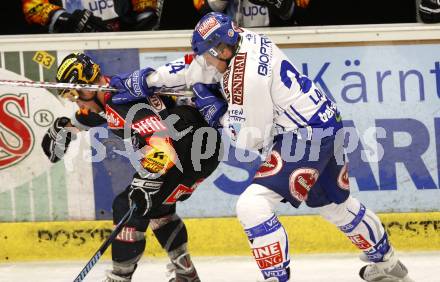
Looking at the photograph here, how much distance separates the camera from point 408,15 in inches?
262

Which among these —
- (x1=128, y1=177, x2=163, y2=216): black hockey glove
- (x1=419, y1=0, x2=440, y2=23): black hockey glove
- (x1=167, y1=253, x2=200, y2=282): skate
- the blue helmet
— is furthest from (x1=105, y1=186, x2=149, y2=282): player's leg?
(x1=419, y1=0, x2=440, y2=23): black hockey glove

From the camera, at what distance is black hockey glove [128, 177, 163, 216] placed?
4.92m

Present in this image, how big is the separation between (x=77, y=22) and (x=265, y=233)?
215 cm

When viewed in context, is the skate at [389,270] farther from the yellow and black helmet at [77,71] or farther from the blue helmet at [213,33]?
the yellow and black helmet at [77,71]

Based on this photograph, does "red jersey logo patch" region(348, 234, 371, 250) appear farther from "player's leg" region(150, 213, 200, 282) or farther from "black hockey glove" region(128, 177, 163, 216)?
"black hockey glove" region(128, 177, 163, 216)

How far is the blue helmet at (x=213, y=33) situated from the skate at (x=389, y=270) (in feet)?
4.24

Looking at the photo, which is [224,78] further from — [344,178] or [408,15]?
[408,15]

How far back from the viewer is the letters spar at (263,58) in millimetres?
4723

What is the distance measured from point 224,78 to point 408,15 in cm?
219

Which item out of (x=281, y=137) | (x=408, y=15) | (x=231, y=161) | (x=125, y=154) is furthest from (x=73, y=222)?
(x=408, y=15)

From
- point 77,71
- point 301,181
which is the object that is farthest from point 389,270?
point 77,71

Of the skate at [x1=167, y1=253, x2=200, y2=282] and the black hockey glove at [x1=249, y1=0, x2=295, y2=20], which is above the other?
the black hockey glove at [x1=249, y1=0, x2=295, y2=20]

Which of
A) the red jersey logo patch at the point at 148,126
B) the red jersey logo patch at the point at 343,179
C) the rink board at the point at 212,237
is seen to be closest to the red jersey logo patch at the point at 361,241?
the red jersey logo patch at the point at 343,179

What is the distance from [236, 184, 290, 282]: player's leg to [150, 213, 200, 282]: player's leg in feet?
1.80
